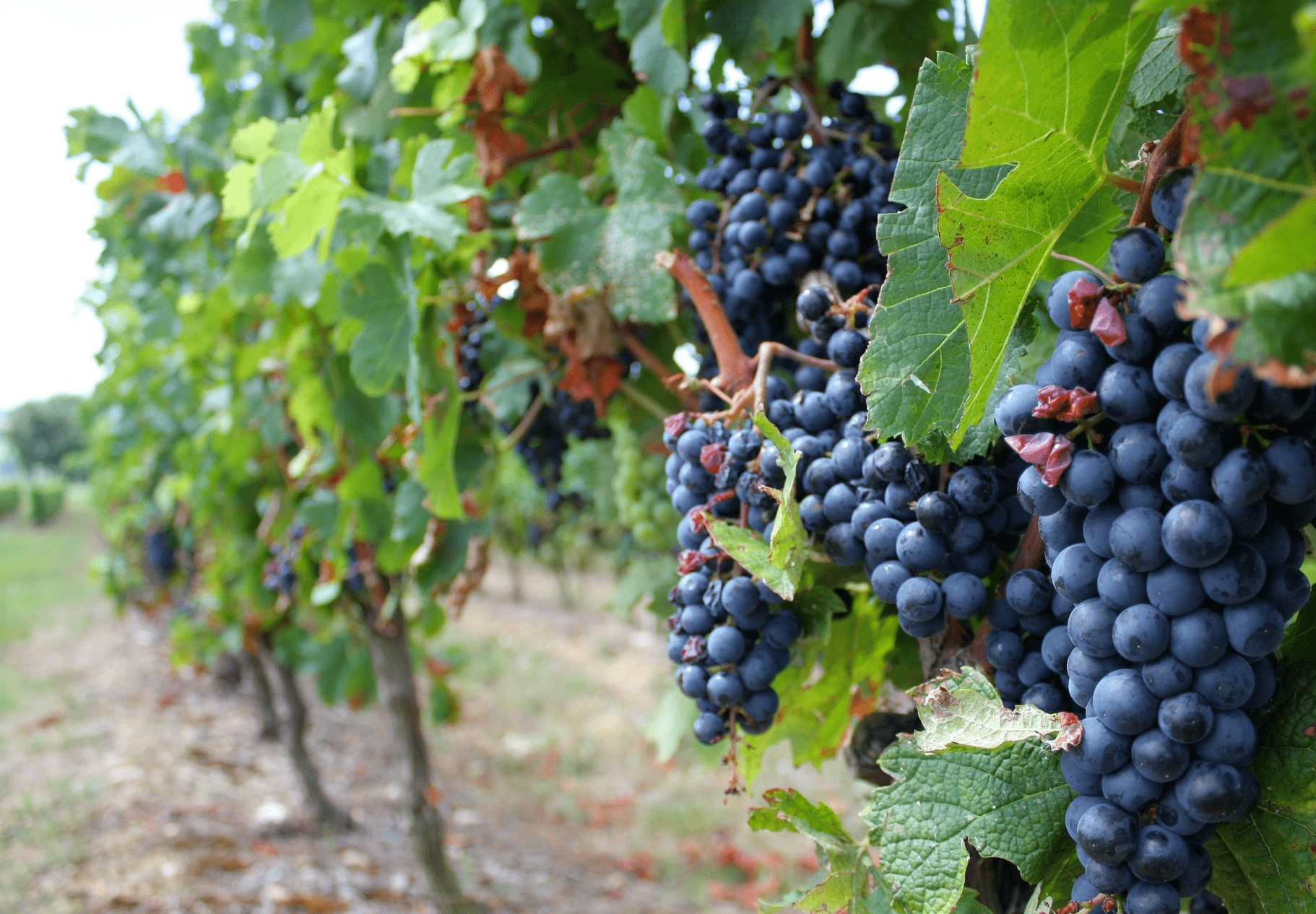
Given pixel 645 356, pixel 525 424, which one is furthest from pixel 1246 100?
pixel 525 424

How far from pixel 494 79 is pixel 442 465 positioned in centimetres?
73

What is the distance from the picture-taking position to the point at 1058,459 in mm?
652

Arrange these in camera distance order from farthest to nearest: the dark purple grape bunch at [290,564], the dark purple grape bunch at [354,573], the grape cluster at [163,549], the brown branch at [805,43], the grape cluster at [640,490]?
the grape cluster at [163,549], the dark purple grape bunch at [290,564], the dark purple grape bunch at [354,573], the grape cluster at [640,490], the brown branch at [805,43]

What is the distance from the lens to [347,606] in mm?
3379

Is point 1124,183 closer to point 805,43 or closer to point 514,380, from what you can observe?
point 805,43

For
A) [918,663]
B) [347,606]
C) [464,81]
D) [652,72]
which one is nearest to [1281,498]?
[918,663]

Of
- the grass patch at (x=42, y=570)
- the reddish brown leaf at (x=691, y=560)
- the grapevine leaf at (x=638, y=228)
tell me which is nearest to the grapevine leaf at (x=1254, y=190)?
the reddish brown leaf at (x=691, y=560)

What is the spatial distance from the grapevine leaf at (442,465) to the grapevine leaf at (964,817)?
1.08 metres

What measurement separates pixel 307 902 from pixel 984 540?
473 centimetres

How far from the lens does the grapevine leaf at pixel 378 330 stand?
159cm

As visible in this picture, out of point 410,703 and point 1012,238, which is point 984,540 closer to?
point 1012,238

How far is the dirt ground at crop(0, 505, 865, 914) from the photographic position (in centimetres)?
479

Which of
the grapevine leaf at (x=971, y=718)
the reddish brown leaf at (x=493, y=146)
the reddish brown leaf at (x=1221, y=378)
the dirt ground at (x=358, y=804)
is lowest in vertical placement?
the dirt ground at (x=358, y=804)

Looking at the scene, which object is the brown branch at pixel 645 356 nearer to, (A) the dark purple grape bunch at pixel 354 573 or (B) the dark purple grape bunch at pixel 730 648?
(B) the dark purple grape bunch at pixel 730 648
